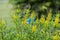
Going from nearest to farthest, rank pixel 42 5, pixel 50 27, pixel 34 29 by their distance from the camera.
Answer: pixel 34 29 < pixel 50 27 < pixel 42 5

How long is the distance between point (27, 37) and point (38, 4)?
4041mm

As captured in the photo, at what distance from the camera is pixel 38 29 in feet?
11.0

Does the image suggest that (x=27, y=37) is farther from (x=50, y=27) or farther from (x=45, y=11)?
(x=45, y=11)

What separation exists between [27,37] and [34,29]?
166 mm

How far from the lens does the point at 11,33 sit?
3.26 meters

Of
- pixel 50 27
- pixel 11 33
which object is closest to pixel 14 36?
pixel 11 33

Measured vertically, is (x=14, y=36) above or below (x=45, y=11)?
above

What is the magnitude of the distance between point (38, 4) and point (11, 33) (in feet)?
13.2

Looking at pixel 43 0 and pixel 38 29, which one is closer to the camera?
pixel 38 29

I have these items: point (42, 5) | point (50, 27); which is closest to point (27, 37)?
point (50, 27)

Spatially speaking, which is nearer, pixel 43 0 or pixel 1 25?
pixel 1 25

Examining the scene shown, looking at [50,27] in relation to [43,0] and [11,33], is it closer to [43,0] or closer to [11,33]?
[11,33]

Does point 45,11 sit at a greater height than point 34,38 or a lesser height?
lesser

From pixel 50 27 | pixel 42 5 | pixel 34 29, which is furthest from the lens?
pixel 42 5
